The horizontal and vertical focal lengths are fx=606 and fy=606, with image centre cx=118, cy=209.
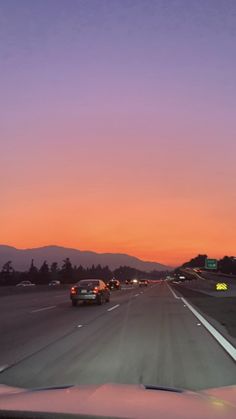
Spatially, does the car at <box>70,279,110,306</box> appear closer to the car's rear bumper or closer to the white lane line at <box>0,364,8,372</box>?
the car's rear bumper

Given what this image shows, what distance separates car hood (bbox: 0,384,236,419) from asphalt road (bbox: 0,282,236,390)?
12.1 ft

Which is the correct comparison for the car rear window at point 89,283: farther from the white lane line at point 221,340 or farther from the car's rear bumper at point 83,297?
the white lane line at point 221,340

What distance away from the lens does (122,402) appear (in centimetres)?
517

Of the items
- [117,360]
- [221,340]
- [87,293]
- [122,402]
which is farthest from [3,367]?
[87,293]

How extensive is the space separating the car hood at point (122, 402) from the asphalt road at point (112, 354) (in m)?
3.70

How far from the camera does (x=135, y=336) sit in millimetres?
17438

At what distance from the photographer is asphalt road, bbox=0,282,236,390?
1017cm

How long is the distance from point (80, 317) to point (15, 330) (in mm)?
5981

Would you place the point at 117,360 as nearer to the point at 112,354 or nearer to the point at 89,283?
the point at 112,354

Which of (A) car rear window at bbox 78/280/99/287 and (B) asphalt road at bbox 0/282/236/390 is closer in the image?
(B) asphalt road at bbox 0/282/236/390

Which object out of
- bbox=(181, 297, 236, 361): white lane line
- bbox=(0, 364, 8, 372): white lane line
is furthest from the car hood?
bbox=(181, 297, 236, 361): white lane line

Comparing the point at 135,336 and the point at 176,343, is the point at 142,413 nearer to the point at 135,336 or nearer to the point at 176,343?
the point at 176,343

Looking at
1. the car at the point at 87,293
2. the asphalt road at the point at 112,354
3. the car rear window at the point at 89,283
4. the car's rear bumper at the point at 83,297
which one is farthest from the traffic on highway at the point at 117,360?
the car rear window at the point at 89,283

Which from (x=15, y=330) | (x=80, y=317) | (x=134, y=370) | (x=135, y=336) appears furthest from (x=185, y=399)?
(x=80, y=317)
